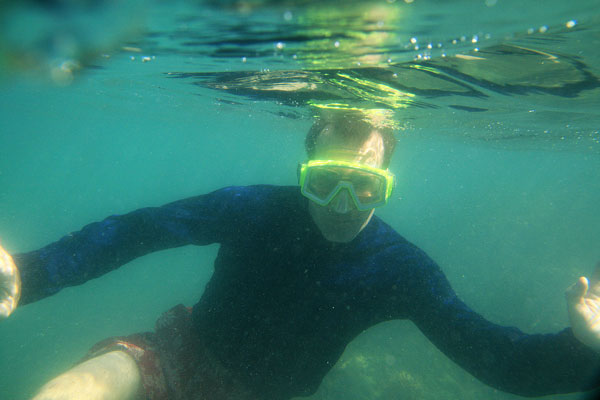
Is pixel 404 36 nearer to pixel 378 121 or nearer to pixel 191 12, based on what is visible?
pixel 191 12

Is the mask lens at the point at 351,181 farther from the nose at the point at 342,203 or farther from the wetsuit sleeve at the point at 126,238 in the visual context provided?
the wetsuit sleeve at the point at 126,238

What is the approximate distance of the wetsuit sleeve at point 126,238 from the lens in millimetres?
2654

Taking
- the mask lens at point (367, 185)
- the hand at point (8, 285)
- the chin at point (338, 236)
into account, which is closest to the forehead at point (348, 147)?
the mask lens at point (367, 185)

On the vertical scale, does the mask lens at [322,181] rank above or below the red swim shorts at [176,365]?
above

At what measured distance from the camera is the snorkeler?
2.72m

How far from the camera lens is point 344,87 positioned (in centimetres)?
787

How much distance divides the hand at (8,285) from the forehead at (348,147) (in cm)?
324

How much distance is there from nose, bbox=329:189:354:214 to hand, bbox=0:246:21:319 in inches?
110

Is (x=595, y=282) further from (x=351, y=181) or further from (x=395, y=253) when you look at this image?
(x=351, y=181)

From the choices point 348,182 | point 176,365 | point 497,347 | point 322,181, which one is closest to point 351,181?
point 348,182

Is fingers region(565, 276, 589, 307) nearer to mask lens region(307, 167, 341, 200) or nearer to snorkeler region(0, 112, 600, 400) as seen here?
snorkeler region(0, 112, 600, 400)

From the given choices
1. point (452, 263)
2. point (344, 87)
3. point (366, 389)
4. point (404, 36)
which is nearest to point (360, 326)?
point (404, 36)

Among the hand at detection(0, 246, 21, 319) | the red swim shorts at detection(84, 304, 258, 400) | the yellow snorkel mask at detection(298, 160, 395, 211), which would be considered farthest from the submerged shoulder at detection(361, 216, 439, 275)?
the hand at detection(0, 246, 21, 319)

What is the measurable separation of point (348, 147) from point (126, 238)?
8.88 feet
